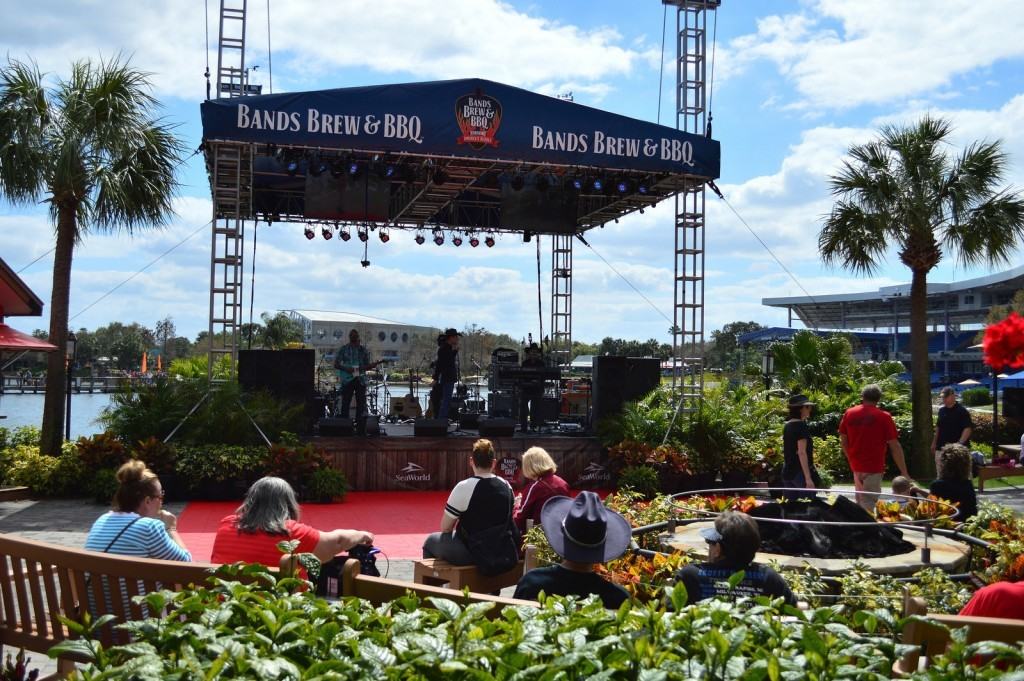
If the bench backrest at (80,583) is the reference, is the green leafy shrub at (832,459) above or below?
below

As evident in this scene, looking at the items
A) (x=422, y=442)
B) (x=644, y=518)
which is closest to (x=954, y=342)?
(x=422, y=442)

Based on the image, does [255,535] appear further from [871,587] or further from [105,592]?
[871,587]

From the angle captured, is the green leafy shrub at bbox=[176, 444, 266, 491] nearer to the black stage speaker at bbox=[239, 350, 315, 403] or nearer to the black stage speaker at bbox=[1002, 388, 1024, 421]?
the black stage speaker at bbox=[239, 350, 315, 403]

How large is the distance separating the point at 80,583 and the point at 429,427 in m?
9.96

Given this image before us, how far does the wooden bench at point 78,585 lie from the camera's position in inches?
151

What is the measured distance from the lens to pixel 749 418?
1469cm

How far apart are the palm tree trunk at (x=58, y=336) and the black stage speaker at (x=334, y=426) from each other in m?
3.45

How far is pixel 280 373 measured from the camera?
14.0 metres

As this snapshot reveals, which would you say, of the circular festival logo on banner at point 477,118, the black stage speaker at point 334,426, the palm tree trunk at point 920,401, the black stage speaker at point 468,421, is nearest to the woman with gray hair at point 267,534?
the black stage speaker at point 334,426

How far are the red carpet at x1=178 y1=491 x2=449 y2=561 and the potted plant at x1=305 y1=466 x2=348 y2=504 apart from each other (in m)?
0.15

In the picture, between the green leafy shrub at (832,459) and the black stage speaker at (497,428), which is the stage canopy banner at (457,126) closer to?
the black stage speaker at (497,428)

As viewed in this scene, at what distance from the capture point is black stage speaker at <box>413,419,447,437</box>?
13977 millimetres

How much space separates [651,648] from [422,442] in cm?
1172

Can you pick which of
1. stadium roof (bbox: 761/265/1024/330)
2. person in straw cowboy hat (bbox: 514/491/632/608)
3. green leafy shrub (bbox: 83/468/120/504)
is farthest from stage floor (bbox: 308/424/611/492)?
stadium roof (bbox: 761/265/1024/330)
